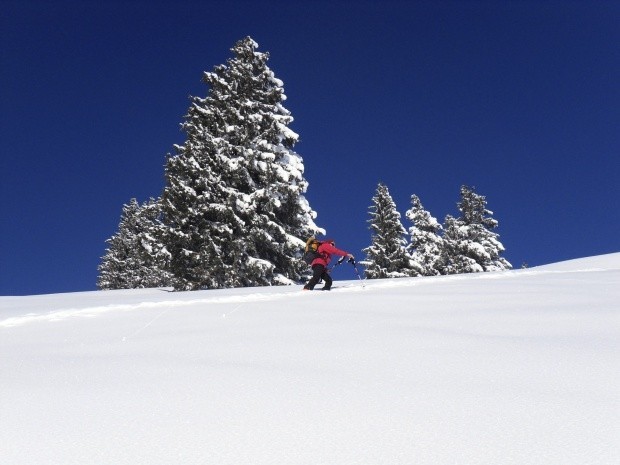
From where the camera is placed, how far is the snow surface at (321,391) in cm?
250

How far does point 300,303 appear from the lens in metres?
8.30

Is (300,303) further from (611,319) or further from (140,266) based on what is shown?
(140,266)

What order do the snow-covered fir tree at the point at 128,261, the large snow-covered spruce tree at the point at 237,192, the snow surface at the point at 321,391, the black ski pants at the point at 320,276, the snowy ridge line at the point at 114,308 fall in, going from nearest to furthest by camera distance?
the snow surface at the point at 321,391 < the snowy ridge line at the point at 114,308 < the black ski pants at the point at 320,276 < the large snow-covered spruce tree at the point at 237,192 < the snow-covered fir tree at the point at 128,261

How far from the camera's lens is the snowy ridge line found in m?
7.43

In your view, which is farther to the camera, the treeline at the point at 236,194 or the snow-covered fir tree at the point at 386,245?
the snow-covered fir tree at the point at 386,245

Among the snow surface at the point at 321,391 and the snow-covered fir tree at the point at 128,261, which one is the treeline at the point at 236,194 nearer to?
the snow surface at the point at 321,391

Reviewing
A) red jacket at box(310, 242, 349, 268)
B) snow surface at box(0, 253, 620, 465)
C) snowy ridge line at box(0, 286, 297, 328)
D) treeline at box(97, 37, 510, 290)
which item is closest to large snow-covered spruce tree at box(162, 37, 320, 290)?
treeline at box(97, 37, 510, 290)

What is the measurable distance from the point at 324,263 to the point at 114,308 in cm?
541

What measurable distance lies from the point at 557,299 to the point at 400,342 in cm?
429

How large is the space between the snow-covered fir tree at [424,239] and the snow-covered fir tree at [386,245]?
2361mm

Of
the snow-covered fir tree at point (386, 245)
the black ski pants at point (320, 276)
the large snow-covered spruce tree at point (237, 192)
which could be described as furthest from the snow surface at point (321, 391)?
the snow-covered fir tree at point (386, 245)

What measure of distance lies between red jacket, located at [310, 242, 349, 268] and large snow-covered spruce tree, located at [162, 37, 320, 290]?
22.3ft

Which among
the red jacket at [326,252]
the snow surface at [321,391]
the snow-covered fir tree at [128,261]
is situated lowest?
the snow surface at [321,391]

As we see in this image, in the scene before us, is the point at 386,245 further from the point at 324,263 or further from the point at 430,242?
the point at 324,263
